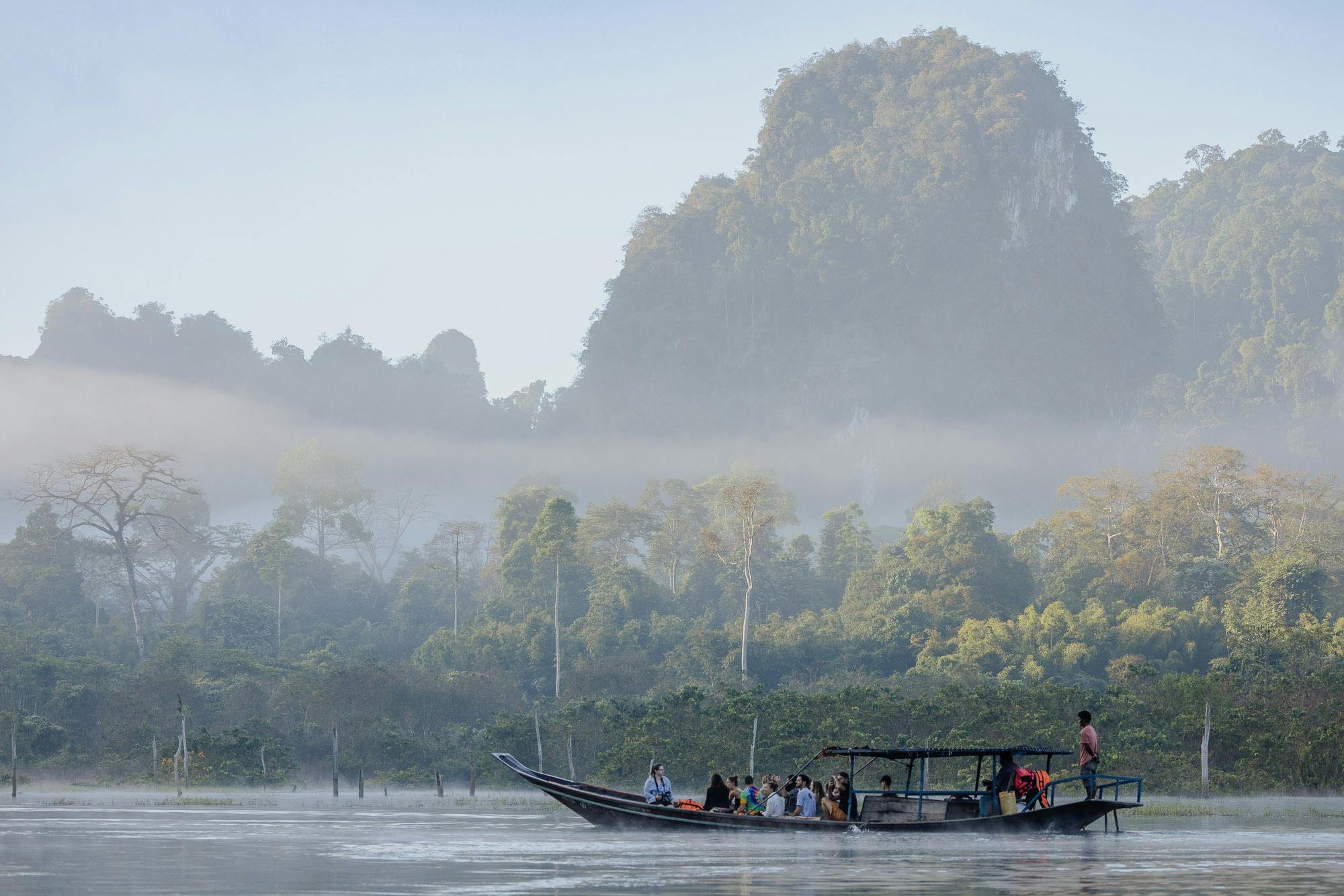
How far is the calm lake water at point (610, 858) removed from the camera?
16.0m

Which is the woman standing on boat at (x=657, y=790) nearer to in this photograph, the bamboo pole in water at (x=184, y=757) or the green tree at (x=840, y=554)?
the bamboo pole in water at (x=184, y=757)

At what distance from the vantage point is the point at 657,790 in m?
25.1

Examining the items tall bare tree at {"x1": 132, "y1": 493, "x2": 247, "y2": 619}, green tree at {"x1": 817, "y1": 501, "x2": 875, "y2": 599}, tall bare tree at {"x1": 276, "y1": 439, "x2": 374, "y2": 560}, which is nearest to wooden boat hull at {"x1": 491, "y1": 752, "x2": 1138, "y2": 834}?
green tree at {"x1": 817, "y1": 501, "x2": 875, "y2": 599}

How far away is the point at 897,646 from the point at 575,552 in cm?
1757

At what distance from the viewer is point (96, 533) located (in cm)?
13600

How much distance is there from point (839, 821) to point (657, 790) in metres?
3.38

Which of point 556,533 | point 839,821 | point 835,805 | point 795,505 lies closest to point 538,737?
point 835,805

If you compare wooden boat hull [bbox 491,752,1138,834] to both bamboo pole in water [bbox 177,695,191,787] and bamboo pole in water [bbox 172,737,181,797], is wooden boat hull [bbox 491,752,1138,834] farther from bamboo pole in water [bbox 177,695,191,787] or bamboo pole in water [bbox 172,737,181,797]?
bamboo pole in water [bbox 172,737,181,797]

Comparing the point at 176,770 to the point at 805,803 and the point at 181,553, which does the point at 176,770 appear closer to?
the point at 805,803

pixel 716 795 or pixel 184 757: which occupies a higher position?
pixel 716 795

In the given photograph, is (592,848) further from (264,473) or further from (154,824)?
(264,473)

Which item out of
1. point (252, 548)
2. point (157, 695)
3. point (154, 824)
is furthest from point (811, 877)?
point (252, 548)

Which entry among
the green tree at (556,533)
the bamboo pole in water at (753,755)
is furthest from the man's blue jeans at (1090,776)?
the green tree at (556,533)

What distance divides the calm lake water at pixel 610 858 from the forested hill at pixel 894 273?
384 feet
